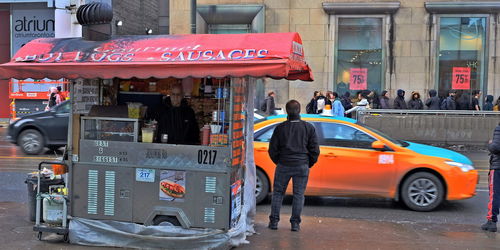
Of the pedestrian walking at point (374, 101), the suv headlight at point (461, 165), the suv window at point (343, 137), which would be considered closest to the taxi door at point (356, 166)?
the suv window at point (343, 137)

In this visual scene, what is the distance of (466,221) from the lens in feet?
24.4

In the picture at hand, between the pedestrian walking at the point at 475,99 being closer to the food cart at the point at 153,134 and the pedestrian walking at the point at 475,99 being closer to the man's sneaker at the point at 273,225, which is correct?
the man's sneaker at the point at 273,225

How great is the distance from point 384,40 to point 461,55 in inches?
133

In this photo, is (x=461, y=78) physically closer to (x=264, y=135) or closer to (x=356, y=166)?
(x=356, y=166)

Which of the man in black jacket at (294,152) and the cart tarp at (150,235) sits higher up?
the man in black jacket at (294,152)

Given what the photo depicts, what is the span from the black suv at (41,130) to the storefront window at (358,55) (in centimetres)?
1204

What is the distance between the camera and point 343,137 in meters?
8.23

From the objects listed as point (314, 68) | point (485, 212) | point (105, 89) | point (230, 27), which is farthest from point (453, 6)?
point (105, 89)

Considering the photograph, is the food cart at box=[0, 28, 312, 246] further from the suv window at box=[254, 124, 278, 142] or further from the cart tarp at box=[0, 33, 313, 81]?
the suv window at box=[254, 124, 278, 142]

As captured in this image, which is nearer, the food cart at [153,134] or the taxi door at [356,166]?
the food cart at [153,134]

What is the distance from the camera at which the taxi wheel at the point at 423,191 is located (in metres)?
7.91

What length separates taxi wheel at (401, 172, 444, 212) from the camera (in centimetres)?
791

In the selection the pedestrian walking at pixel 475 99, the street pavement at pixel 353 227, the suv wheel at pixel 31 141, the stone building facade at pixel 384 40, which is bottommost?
the street pavement at pixel 353 227

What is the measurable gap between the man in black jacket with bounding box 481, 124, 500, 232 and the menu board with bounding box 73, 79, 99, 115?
5.21 m
